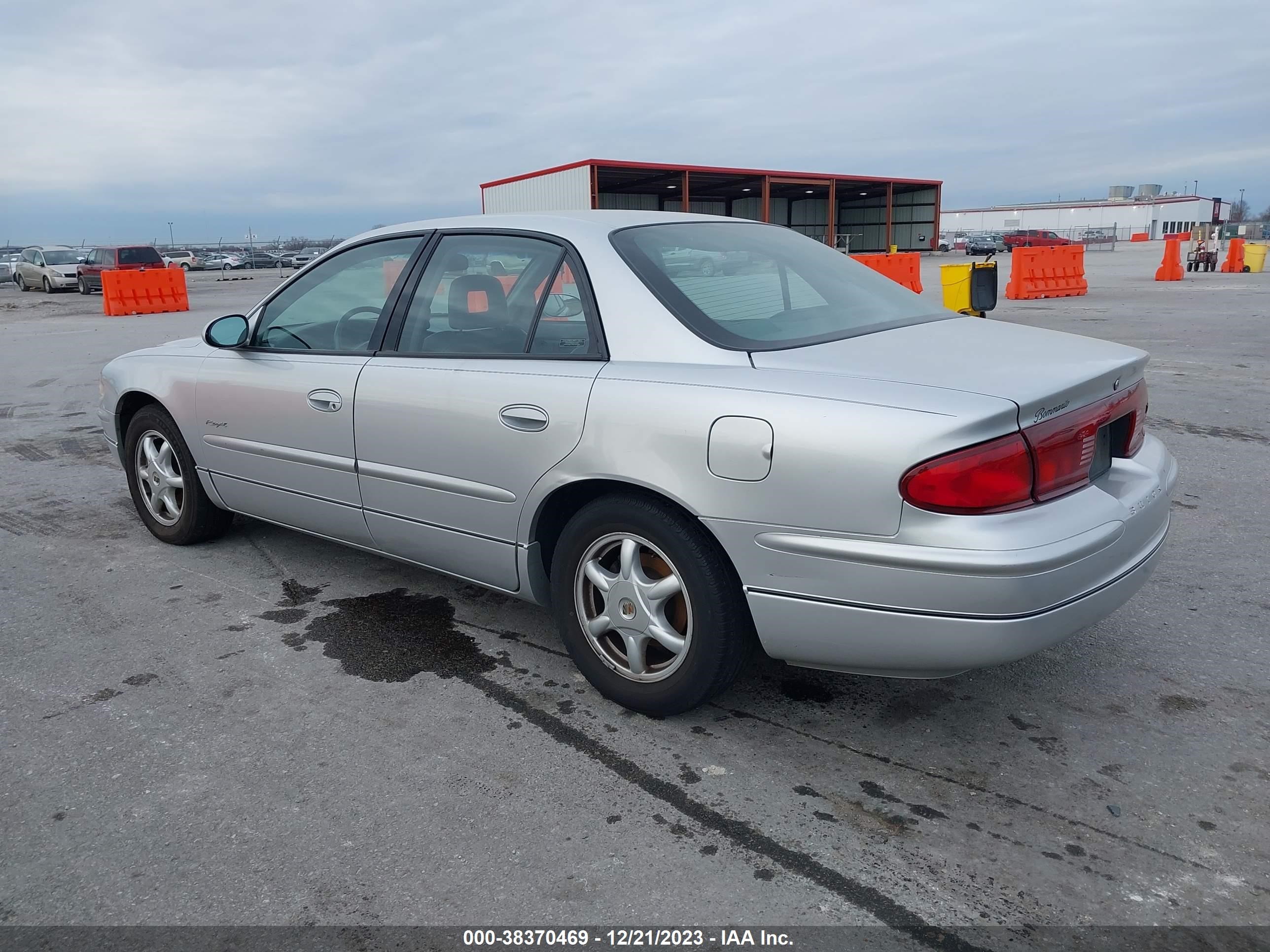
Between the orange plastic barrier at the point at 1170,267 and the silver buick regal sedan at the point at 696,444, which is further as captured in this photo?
the orange plastic barrier at the point at 1170,267

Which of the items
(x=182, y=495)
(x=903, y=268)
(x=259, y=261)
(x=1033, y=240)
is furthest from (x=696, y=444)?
(x=259, y=261)

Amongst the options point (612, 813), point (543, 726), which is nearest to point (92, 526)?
point (543, 726)

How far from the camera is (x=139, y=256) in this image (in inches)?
1198

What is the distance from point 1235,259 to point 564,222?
103 ft

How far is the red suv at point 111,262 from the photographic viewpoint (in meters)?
30.0

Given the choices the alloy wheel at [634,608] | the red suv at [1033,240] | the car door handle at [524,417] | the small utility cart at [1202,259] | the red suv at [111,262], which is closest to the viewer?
the alloy wheel at [634,608]

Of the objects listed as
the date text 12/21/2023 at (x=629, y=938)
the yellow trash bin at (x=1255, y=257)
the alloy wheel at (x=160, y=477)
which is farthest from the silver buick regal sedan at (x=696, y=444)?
the yellow trash bin at (x=1255, y=257)

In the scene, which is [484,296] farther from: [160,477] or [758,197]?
[758,197]

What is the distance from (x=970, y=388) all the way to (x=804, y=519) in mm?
532

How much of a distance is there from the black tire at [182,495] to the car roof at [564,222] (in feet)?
4.73

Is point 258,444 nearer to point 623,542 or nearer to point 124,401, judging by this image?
point 124,401

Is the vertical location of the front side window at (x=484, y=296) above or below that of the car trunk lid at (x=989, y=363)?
above

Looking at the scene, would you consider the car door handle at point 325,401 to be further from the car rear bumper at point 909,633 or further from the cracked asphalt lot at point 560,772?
the car rear bumper at point 909,633

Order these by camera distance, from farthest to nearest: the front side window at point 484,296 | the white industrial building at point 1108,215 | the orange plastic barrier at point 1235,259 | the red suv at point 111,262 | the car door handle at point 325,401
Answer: the white industrial building at point 1108,215 → the red suv at point 111,262 → the orange plastic barrier at point 1235,259 → the car door handle at point 325,401 → the front side window at point 484,296
